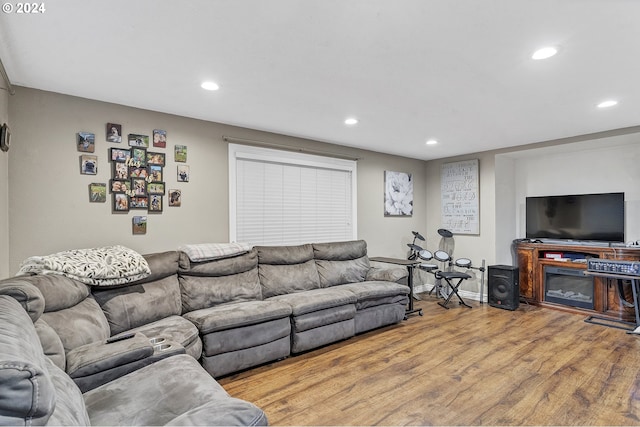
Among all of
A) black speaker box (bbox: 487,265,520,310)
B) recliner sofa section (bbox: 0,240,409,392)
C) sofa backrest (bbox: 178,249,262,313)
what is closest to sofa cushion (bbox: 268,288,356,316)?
recliner sofa section (bbox: 0,240,409,392)

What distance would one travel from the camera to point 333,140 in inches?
182

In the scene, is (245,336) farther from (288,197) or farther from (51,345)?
(288,197)

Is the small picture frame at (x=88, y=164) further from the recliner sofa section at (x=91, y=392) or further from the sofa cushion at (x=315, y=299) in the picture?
the sofa cushion at (x=315, y=299)

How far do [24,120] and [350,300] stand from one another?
3.36m

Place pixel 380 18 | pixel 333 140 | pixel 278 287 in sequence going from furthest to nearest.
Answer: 1. pixel 333 140
2. pixel 278 287
3. pixel 380 18

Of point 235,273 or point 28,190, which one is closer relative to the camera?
point 28,190

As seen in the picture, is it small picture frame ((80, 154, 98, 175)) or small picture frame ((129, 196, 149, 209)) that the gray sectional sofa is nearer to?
small picture frame ((129, 196, 149, 209))

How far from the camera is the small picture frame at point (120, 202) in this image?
3074 mm

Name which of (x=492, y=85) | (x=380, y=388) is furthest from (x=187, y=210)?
(x=492, y=85)

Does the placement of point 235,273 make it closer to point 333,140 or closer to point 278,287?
point 278,287

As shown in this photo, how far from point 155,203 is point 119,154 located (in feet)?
1.80

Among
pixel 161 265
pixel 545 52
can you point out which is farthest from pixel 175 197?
pixel 545 52

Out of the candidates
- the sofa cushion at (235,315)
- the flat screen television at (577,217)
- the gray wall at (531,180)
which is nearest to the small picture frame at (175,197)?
the sofa cushion at (235,315)

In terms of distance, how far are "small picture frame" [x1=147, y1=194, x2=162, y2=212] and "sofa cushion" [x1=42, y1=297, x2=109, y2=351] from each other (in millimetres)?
1051
